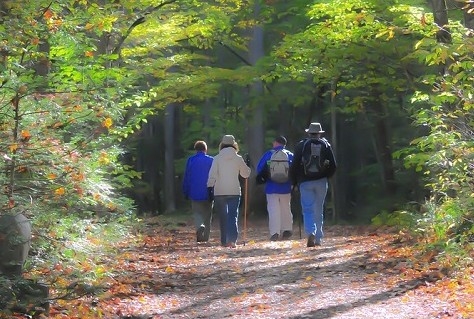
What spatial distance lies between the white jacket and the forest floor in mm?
1090

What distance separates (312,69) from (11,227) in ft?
44.0

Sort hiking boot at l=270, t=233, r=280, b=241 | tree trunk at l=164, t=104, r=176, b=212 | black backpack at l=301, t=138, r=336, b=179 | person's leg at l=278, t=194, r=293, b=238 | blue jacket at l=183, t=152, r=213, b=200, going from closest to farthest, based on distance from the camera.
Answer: black backpack at l=301, t=138, r=336, b=179
blue jacket at l=183, t=152, r=213, b=200
person's leg at l=278, t=194, r=293, b=238
hiking boot at l=270, t=233, r=280, b=241
tree trunk at l=164, t=104, r=176, b=212

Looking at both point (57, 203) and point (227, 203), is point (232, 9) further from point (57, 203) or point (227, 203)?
point (57, 203)

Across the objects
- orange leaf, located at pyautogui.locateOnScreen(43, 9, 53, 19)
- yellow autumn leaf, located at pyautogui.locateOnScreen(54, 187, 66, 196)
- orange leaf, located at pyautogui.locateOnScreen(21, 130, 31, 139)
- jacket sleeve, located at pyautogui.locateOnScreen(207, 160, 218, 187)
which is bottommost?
jacket sleeve, located at pyautogui.locateOnScreen(207, 160, 218, 187)

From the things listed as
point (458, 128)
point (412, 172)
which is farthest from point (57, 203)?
point (412, 172)

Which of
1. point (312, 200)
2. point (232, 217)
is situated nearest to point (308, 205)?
point (312, 200)

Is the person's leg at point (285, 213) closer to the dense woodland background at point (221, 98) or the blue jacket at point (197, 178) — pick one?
the blue jacket at point (197, 178)

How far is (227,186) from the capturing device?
16.1 metres

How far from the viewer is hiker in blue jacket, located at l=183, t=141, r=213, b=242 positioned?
16891mm

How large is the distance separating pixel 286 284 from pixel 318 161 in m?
4.23

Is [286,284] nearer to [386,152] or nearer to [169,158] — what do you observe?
[386,152]

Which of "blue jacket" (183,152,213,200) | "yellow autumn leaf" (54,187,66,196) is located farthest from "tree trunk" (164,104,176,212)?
"yellow autumn leaf" (54,187,66,196)

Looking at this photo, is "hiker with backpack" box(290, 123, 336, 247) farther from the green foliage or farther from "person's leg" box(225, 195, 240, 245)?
the green foliage

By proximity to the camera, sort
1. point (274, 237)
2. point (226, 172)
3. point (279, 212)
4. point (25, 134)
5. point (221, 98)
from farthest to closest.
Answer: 1. point (221, 98)
2. point (274, 237)
3. point (279, 212)
4. point (226, 172)
5. point (25, 134)
